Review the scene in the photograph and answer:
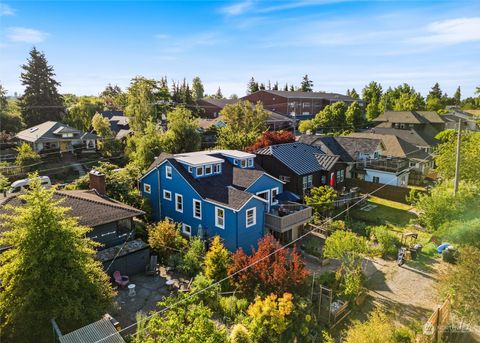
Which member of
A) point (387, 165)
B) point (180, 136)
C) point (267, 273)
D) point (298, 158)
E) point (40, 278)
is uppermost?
point (180, 136)

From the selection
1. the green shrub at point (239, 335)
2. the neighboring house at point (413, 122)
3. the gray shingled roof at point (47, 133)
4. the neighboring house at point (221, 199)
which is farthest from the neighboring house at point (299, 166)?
the neighboring house at point (413, 122)

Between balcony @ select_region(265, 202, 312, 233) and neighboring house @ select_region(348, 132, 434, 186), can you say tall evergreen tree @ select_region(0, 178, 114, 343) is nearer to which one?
balcony @ select_region(265, 202, 312, 233)

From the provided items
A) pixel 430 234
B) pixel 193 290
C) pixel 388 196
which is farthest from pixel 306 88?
pixel 193 290

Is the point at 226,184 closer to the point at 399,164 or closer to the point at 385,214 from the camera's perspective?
the point at 385,214

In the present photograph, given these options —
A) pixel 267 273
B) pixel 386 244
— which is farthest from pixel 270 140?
pixel 267 273

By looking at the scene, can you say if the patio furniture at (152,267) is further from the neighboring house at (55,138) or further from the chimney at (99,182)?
the neighboring house at (55,138)

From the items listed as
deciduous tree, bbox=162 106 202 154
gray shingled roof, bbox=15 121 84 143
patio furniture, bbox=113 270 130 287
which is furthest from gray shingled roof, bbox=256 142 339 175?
gray shingled roof, bbox=15 121 84 143

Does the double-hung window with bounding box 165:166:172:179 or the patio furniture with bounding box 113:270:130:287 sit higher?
the double-hung window with bounding box 165:166:172:179
